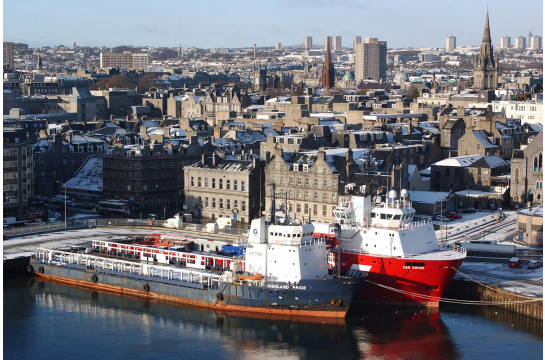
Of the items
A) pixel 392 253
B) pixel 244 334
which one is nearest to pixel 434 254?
pixel 392 253

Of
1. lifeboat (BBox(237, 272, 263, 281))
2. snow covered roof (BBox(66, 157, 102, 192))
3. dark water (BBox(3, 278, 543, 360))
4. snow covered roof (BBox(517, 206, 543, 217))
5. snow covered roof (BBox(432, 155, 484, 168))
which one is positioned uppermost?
snow covered roof (BBox(432, 155, 484, 168))

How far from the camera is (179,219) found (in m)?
78.8

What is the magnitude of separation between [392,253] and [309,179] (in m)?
22.5

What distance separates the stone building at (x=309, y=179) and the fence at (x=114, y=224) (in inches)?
243

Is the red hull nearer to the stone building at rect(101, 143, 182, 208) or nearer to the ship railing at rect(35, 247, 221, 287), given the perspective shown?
the ship railing at rect(35, 247, 221, 287)

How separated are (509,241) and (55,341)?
1494 inches

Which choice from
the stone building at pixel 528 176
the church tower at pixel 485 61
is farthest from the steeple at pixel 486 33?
the stone building at pixel 528 176

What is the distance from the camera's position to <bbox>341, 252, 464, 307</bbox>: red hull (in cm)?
5925

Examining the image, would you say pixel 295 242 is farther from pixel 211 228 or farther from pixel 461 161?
pixel 461 161

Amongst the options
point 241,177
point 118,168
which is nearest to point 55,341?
point 241,177

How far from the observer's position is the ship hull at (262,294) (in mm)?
56625

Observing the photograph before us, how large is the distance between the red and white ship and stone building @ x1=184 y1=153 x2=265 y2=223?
24.7m

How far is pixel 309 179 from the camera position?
81562 millimetres

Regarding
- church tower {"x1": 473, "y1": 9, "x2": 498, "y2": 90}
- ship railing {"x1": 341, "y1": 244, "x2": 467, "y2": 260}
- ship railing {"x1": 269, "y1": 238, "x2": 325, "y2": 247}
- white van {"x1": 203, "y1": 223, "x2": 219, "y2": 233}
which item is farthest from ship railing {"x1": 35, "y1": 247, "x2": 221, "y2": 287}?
church tower {"x1": 473, "y1": 9, "x2": 498, "y2": 90}
